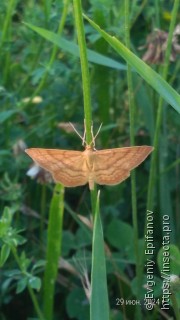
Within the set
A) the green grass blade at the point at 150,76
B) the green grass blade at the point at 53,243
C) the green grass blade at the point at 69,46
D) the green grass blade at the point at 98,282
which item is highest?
the green grass blade at the point at 69,46

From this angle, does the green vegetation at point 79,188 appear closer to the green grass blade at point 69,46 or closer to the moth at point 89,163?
the green grass blade at point 69,46

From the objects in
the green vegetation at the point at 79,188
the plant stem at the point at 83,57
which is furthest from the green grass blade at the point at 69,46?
the plant stem at the point at 83,57

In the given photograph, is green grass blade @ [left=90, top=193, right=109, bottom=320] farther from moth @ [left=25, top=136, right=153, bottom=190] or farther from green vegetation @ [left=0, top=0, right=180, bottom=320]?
green vegetation @ [left=0, top=0, right=180, bottom=320]

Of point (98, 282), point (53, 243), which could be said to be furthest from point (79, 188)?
point (98, 282)

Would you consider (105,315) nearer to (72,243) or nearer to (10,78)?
(72,243)

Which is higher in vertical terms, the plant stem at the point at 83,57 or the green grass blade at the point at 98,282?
the plant stem at the point at 83,57

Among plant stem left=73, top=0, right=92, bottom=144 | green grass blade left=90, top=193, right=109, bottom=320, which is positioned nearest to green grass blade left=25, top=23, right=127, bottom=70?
plant stem left=73, top=0, right=92, bottom=144

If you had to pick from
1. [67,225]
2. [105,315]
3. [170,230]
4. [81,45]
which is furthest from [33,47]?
[105,315]

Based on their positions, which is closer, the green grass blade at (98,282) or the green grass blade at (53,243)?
the green grass blade at (98,282)
